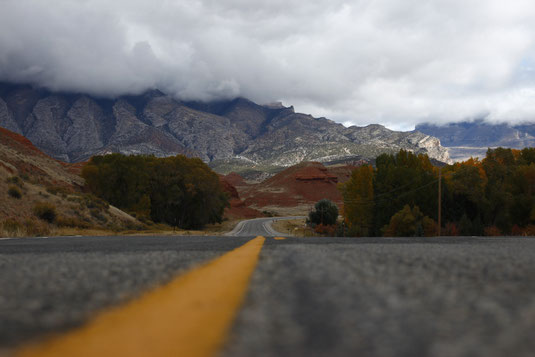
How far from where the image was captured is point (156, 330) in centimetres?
89

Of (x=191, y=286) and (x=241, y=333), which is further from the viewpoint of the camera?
(x=191, y=286)

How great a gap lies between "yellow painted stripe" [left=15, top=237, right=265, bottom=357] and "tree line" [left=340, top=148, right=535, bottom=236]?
32481mm

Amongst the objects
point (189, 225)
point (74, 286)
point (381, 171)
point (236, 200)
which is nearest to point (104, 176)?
point (189, 225)

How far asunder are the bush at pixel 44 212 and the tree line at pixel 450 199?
2714cm

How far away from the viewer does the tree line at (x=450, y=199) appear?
3450 centimetres

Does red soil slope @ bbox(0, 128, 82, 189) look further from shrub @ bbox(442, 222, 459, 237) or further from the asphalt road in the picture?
shrub @ bbox(442, 222, 459, 237)

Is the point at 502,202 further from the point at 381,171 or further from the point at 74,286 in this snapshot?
the point at 74,286

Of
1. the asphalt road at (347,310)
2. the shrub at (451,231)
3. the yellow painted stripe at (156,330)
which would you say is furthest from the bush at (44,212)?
the shrub at (451,231)

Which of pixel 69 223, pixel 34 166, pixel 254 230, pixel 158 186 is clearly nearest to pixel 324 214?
pixel 254 230

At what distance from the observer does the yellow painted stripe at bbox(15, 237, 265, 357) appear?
0.76 meters

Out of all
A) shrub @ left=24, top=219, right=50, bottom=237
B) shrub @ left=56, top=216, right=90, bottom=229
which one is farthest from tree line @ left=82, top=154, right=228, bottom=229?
shrub @ left=24, top=219, right=50, bottom=237

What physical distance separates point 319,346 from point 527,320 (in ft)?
1.82

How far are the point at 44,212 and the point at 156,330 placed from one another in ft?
67.9

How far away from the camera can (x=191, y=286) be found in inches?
59.4
